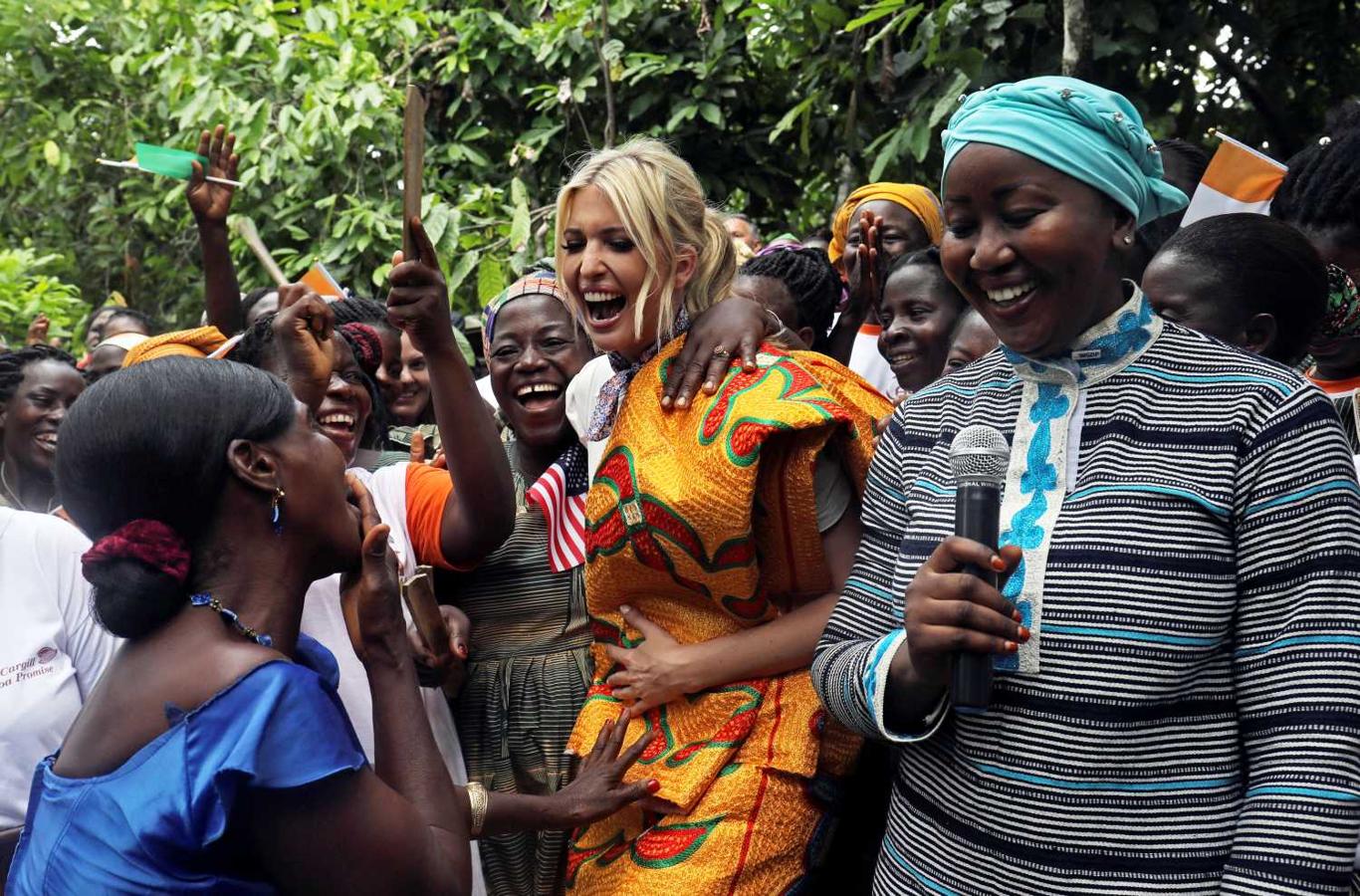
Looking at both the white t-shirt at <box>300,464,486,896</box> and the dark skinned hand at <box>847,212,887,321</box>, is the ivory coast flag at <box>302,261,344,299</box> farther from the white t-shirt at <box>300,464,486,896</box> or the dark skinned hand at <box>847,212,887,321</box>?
the white t-shirt at <box>300,464,486,896</box>

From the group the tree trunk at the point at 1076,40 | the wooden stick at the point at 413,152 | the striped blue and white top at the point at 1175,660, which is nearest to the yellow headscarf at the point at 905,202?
the tree trunk at the point at 1076,40

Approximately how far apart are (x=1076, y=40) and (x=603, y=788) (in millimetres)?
3770

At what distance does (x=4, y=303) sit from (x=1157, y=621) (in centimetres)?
904

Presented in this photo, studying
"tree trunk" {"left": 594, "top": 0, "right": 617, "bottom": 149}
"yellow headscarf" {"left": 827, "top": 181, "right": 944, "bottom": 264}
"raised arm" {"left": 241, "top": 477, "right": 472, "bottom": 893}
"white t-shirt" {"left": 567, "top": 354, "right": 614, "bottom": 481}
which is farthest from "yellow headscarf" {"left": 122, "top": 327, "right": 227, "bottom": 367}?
"tree trunk" {"left": 594, "top": 0, "right": 617, "bottom": 149}

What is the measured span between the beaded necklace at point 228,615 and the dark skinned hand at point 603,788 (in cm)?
91

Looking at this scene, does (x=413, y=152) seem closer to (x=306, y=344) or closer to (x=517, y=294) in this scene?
(x=306, y=344)

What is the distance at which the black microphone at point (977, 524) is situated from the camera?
2.01 m

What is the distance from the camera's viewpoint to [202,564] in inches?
90.1

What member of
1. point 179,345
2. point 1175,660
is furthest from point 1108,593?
point 179,345

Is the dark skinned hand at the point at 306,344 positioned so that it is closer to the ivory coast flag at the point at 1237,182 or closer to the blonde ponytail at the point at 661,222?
the blonde ponytail at the point at 661,222

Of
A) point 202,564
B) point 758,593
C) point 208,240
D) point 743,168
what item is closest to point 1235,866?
point 758,593

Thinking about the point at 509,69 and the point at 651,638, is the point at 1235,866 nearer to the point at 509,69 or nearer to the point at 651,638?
the point at 651,638

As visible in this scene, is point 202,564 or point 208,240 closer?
point 202,564

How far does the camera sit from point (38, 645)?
11.0 ft
